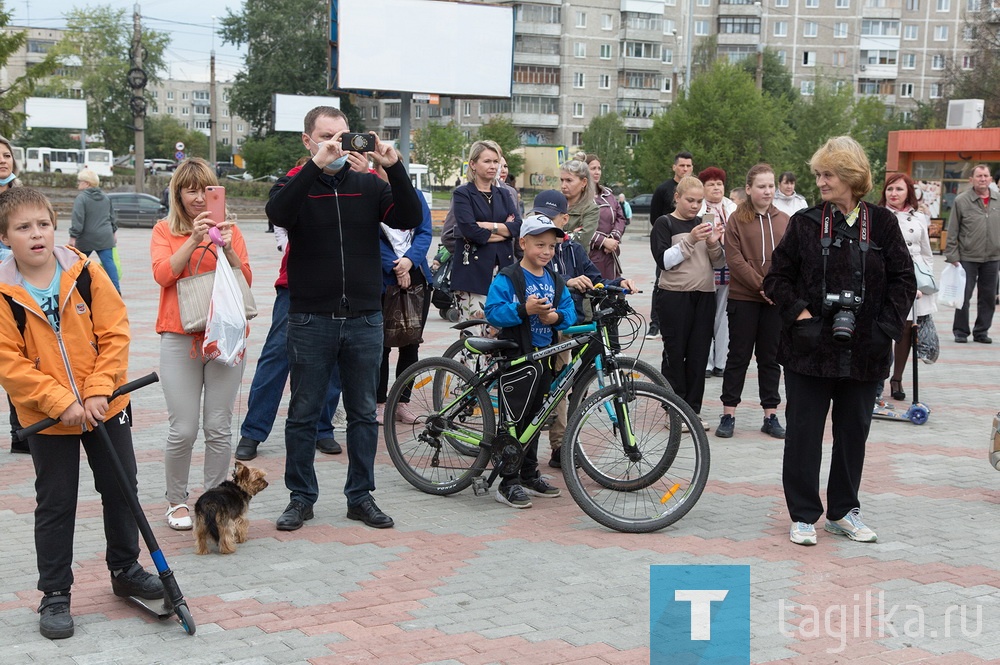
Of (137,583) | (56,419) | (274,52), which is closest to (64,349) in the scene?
(56,419)

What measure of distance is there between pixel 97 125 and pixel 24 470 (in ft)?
327

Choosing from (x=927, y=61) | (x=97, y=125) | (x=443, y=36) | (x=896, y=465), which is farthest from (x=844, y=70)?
(x=896, y=465)

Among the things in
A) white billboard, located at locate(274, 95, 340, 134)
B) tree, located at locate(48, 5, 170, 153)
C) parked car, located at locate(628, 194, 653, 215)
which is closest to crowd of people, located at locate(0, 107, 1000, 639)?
parked car, located at locate(628, 194, 653, 215)

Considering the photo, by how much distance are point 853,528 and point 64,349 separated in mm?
4033

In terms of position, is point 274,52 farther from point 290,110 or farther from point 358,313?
point 358,313

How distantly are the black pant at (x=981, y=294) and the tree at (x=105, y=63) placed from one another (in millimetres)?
89941

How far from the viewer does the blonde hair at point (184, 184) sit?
5.68m

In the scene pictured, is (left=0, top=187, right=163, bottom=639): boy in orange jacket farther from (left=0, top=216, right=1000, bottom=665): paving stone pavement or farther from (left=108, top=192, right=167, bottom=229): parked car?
(left=108, top=192, right=167, bottom=229): parked car

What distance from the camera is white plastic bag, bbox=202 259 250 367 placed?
5.53 m

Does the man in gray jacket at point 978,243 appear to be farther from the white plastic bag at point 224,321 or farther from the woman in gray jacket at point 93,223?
the woman in gray jacket at point 93,223

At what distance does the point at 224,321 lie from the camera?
18.1ft

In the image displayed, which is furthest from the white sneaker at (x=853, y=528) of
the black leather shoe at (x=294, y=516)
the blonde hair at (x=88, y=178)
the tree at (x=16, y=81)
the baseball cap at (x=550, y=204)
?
the tree at (x=16, y=81)

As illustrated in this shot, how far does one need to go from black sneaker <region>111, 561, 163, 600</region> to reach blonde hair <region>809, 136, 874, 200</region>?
3.77 m

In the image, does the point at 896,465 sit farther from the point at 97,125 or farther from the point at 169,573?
the point at 97,125
